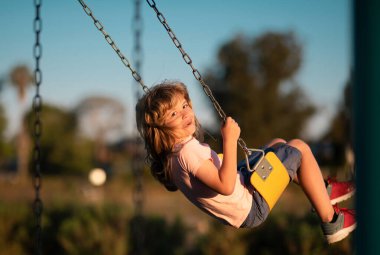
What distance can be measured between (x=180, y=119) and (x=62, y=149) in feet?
79.3

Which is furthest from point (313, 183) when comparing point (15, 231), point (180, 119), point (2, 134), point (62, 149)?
point (2, 134)

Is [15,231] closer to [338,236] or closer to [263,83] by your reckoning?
[338,236]

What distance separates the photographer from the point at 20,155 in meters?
25.6

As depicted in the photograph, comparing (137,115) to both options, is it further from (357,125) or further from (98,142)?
(98,142)

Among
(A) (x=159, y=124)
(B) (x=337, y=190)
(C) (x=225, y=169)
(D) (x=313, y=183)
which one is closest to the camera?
(C) (x=225, y=169)

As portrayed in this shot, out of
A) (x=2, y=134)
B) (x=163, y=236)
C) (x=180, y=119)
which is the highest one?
(x=2, y=134)

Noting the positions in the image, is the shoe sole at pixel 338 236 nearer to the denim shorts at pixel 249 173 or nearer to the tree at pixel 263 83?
the denim shorts at pixel 249 173

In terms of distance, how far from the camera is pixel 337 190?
8.39 feet

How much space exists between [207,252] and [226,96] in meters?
16.1

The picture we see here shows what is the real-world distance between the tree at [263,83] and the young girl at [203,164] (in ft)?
62.0

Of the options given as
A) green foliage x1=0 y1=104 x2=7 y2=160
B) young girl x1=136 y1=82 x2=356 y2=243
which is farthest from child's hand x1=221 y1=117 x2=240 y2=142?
green foliage x1=0 y1=104 x2=7 y2=160

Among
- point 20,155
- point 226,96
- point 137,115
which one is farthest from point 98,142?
point 137,115

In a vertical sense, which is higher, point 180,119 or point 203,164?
point 180,119

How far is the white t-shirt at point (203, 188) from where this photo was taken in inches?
87.3
